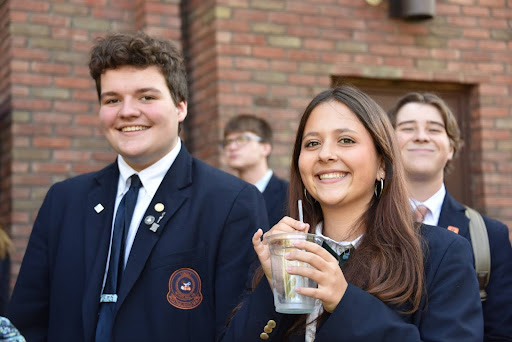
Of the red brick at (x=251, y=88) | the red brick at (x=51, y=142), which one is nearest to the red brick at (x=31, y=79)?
the red brick at (x=51, y=142)

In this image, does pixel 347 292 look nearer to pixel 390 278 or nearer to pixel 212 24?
pixel 390 278

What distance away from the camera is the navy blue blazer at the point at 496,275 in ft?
10.5

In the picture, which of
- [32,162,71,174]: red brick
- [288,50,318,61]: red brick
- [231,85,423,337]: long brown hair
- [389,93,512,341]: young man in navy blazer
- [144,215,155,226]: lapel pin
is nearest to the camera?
[231,85,423,337]: long brown hair

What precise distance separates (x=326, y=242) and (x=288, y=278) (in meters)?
0.38

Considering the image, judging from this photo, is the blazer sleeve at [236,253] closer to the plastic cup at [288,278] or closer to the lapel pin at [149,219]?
the lapel pin at [149,219]

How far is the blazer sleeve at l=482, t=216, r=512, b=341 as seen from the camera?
3203 millimetres

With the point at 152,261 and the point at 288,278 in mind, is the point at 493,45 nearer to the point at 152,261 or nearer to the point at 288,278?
the point at 152,261

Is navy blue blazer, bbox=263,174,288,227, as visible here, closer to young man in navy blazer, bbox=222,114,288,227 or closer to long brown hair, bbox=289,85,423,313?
young man in navy blazer, bbox=222,114,288,227

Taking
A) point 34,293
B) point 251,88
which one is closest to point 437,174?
point 34,293

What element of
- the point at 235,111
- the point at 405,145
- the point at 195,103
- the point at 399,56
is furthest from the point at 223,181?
the point at 399,56

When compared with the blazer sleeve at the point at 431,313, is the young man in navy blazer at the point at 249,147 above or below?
above

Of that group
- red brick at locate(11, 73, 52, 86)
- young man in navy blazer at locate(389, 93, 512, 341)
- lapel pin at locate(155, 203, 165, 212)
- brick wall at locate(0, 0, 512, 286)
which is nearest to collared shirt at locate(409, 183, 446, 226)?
young man in navy blazer at locate(389, 93, 512, 341)

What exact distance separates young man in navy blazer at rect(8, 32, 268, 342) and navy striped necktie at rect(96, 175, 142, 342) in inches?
0.5

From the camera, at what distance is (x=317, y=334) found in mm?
2355
